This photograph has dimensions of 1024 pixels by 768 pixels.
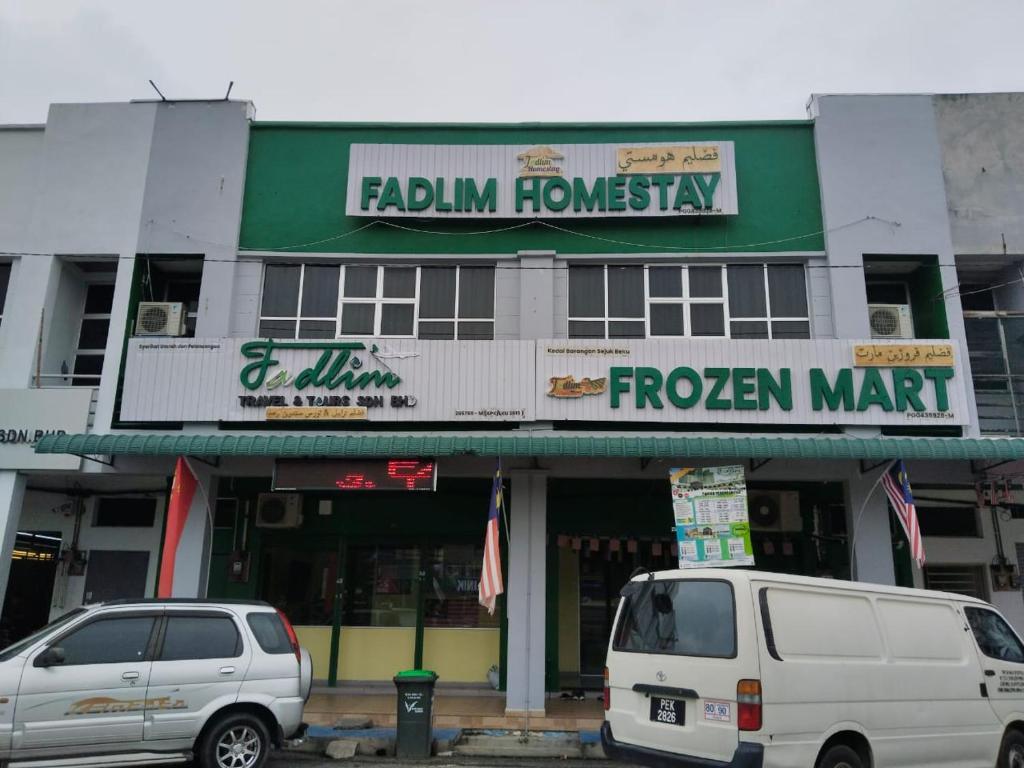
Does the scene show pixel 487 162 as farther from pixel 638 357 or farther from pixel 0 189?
pixel 0 189

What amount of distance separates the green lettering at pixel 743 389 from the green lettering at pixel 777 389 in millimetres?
122

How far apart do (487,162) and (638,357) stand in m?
4.52

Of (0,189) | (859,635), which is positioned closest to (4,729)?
(859,635)

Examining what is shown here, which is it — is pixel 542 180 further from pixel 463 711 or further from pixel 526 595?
pixel 463 711

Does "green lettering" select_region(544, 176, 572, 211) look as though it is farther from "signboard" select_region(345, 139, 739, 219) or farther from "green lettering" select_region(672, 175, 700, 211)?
"green lettering" select_region(672, 175, 700, 211)

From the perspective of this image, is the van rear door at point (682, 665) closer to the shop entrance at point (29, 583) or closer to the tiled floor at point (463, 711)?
the tiled floor at point (463, 711)

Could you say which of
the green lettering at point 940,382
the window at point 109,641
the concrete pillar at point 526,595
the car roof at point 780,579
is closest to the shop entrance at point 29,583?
the window at point 109,641

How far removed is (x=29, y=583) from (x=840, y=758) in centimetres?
1469

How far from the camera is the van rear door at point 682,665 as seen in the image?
6.69 m

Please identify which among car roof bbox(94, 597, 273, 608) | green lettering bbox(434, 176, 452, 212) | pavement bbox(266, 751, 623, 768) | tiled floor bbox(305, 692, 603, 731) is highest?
green lettering bbox(434, 176, 452, 212)

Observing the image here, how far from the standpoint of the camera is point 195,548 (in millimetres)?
13156

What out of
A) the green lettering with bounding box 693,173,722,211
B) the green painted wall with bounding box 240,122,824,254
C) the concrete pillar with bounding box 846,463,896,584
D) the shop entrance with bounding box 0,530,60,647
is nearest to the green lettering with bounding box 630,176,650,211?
the green painted wall with bounding box 240,122,824,254

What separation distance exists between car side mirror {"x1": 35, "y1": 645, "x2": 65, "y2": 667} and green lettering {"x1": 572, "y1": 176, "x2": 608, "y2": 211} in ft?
33.2

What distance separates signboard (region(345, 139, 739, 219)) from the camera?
14.2 m
